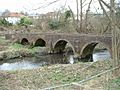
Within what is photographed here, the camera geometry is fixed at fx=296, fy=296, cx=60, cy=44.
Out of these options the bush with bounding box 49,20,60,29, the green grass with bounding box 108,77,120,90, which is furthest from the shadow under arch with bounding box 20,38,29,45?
the green grass with bounding box 108,77,120,90

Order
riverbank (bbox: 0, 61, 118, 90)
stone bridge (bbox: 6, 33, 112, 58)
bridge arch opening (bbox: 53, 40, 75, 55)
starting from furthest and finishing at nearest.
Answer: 1. bridge arch opening (bbox: 53, 40, 75, 55)
2. stone bridge (bbox: 6, 33, 112, 58)
3. riverbank (bbox: 0, 61, 118, 90)

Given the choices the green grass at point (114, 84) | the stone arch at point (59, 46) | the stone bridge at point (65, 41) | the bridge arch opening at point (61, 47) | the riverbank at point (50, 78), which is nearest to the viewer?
the green grass at point (114, 84)

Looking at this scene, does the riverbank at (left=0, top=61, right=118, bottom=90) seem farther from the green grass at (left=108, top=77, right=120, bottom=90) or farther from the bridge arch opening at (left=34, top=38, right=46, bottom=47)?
the bridge arch opening at (left=34, top=38, right=46, bottom=47)

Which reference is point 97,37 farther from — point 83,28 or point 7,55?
point 7,55

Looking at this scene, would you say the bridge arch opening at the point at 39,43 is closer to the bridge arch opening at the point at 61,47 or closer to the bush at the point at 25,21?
the bridge arch opening at the point at 61,47

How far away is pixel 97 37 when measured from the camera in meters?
31.1

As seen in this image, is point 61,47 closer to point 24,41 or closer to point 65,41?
point 65,41

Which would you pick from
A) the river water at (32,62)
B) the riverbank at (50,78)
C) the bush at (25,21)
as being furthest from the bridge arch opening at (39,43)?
the riverbank at (50,78)

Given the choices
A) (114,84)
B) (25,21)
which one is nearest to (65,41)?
(25,21)

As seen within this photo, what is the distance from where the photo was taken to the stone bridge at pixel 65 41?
31281mm

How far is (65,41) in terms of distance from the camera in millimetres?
39469

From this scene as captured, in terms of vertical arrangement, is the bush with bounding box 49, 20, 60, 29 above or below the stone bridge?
above

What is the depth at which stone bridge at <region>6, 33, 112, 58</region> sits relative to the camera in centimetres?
3128

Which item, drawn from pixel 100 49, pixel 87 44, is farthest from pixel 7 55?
pixel 100 49
